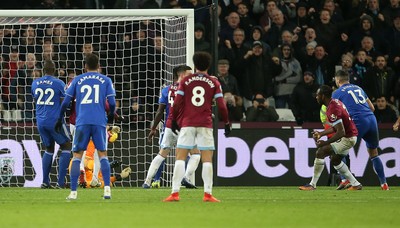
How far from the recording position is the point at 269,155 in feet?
66.4

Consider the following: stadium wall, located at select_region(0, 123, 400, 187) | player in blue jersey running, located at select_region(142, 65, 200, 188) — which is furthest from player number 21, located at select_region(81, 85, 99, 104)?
stadium wall, located at select_region(0, 123, 400, 187)

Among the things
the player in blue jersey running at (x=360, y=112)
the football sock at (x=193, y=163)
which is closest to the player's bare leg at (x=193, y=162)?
the football sock at (x=193, y=163)

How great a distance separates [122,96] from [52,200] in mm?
6780

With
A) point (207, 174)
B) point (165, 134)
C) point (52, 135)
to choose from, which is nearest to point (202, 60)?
point (207, 174)

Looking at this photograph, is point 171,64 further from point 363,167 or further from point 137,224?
point 137,224

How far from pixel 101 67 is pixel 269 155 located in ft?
11.9

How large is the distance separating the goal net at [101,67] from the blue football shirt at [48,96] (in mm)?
1803

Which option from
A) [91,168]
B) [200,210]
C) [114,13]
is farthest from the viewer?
[114,13]

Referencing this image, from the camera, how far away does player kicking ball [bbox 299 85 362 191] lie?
1680cm

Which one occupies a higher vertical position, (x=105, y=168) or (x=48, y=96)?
(x=48, y=96)

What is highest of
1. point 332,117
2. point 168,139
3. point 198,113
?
point 198,113

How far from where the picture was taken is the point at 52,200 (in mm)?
13812

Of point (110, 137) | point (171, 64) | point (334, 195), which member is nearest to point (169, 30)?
point (171, 64)

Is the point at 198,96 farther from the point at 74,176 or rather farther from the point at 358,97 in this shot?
the point at 358,97
